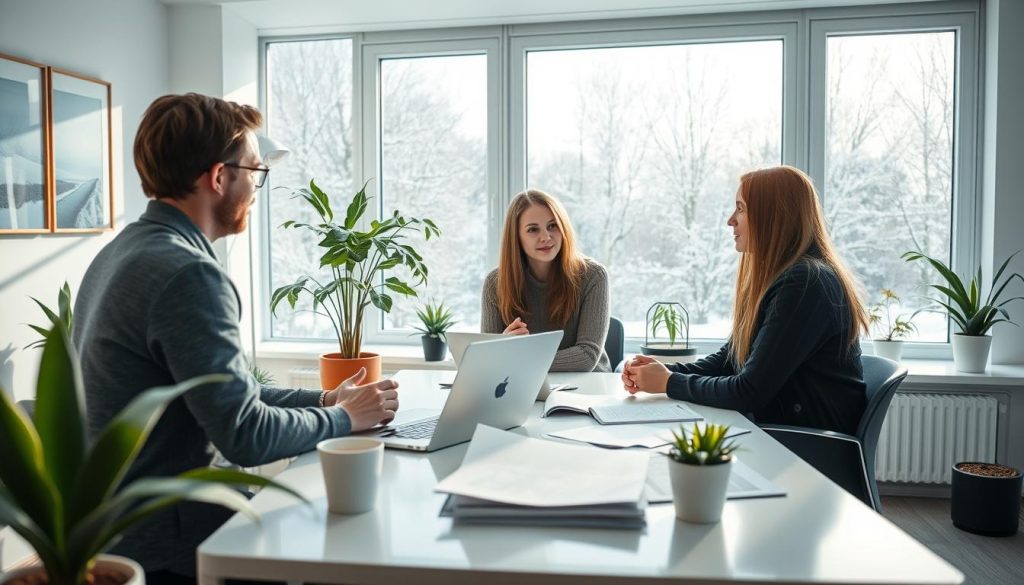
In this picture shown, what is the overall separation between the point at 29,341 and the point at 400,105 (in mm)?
2049

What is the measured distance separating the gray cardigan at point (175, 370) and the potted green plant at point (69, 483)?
1.34 feet

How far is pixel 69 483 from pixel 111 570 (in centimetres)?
10

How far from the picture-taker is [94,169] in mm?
3285

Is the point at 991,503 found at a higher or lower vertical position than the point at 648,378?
lower

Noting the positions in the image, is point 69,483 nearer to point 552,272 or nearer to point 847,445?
point 847,445

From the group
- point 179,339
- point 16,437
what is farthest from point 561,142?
point 16,437

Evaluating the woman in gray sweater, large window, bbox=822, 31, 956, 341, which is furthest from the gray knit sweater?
large window, bbox=822, 31, 956, 341

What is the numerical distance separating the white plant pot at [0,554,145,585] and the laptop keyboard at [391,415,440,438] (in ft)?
2.43

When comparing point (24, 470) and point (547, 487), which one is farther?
point (547, 487)

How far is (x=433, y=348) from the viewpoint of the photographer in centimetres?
370

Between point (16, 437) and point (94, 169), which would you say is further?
point (94, 169)

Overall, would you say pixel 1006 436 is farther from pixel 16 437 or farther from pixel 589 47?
pixel 16 437

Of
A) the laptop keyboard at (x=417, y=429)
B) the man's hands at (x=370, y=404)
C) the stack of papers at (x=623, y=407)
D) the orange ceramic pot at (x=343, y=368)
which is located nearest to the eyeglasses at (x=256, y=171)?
the man's hands at (x=370, y=404)

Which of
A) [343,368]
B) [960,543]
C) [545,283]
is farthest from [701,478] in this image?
[960,543]
